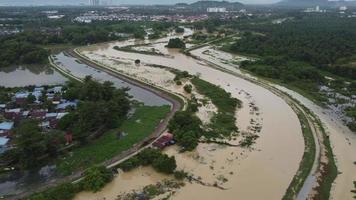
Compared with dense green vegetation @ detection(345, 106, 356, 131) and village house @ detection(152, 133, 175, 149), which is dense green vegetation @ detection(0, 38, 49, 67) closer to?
village house @ detection(152, 133, 175, 149)

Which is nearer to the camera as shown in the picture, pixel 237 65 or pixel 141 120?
pixel 141 120

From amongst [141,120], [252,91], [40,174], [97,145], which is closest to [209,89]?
[252,91]

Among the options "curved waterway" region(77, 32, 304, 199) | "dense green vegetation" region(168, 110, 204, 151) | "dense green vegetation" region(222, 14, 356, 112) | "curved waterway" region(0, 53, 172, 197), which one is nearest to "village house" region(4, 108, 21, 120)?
"curved waterway" region(0, 53, 172, 197)

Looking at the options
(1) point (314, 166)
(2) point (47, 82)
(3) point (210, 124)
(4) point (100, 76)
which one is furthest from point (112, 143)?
(4) point (100, 76)

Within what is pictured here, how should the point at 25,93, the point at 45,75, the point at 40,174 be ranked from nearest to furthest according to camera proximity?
Answer: 1. the point at 40,174
2. the point at 25,93
3. the point at 45,75

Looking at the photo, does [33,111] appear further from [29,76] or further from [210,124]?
[29,76]

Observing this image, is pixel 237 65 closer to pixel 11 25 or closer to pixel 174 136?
pixel 174 136

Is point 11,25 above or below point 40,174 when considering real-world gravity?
above
